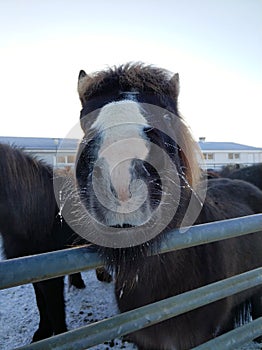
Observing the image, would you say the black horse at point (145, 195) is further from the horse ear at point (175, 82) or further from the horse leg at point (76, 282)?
the horse leg at point (76, 282)

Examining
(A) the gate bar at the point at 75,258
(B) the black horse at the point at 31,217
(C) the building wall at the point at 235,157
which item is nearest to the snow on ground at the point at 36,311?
(B) the black horse at the point at 31,217

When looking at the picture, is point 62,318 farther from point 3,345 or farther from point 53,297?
point 3,345

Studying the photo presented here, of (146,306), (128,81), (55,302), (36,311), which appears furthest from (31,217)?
(146,306)

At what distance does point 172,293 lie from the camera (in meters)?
1.77

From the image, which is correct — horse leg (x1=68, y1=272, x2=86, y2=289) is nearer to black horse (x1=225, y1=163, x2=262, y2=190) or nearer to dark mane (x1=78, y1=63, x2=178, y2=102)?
dark mane (x1=78, y1=63, x2=178, y2=102)

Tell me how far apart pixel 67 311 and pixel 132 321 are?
11.1 feet

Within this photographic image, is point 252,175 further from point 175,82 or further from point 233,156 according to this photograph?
point 233,156

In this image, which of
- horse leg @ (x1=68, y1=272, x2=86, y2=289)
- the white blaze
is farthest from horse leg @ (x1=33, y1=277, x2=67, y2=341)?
the white blaze

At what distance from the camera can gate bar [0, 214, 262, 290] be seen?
834 millimetres

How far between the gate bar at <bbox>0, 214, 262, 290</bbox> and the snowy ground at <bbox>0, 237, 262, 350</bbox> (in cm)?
234

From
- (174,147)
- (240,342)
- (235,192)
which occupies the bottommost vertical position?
(240,342)

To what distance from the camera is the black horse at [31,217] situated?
9.84 feet

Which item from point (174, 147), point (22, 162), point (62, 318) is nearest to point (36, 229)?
point (22, 162)

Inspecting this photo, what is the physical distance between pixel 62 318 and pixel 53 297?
26cm
